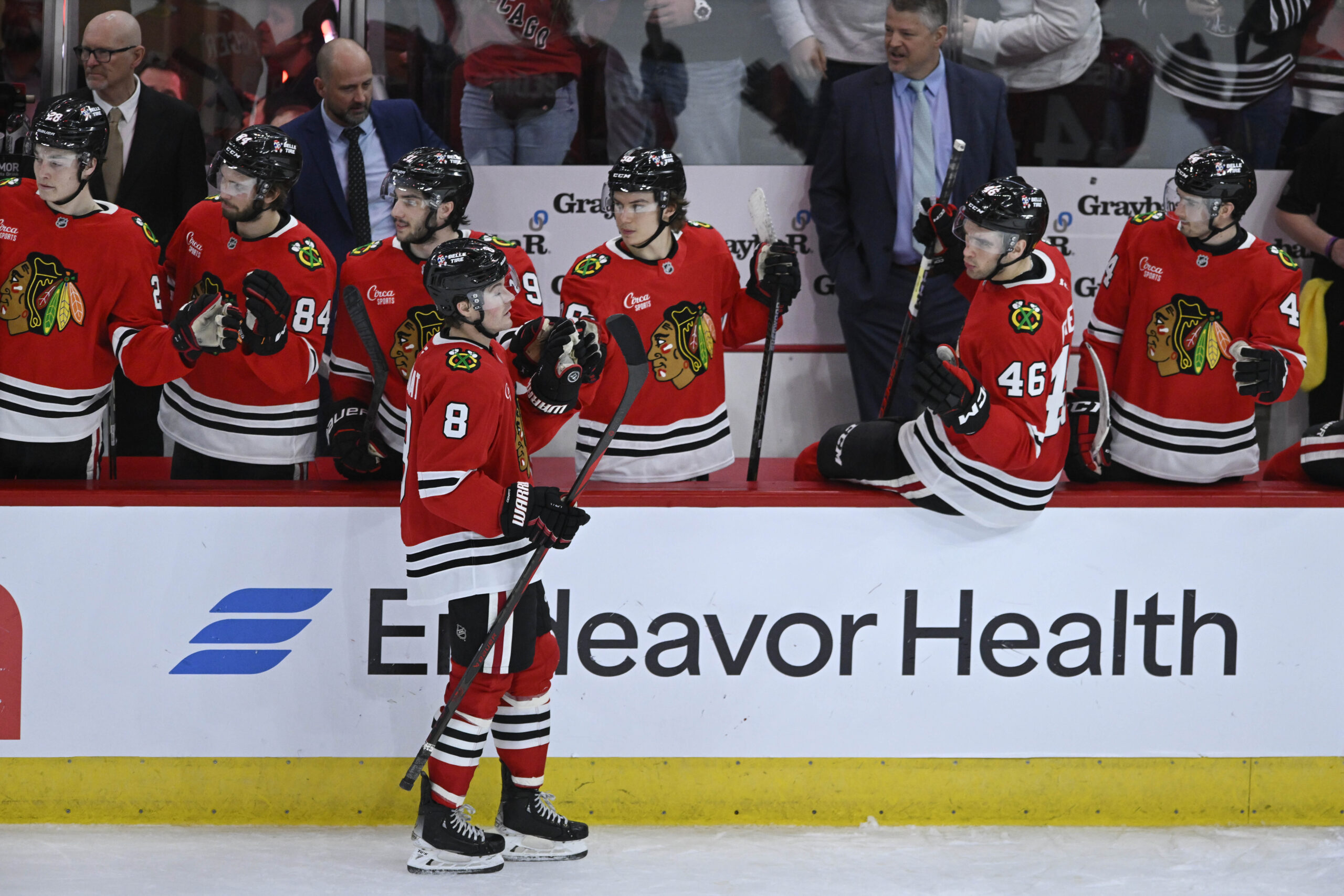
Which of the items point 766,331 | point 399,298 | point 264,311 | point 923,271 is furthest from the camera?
point 766,331

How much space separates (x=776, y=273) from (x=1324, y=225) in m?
2.29

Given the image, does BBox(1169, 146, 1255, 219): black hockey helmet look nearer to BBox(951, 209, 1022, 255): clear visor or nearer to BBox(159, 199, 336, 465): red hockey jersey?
BBox(951, 209, 1022, 255): clear visor

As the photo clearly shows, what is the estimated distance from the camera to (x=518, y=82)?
16.4ft

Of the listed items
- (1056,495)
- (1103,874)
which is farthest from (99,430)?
(1103,874)

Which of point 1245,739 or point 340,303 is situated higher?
point 340,303

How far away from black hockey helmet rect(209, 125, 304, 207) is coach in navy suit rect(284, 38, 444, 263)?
3.51ft

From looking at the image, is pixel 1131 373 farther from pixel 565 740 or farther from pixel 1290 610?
pixel 565 740

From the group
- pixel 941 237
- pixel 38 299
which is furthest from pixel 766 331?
pixel 38 299

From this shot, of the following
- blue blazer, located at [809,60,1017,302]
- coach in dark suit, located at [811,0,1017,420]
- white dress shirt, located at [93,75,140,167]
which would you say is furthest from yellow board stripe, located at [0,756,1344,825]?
white dress shirt, located at [93,75,140,167]

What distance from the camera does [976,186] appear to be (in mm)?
4559

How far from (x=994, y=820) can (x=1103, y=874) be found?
12.6 inches

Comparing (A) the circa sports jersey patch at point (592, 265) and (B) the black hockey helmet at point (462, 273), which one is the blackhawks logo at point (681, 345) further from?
(B) the black hockey helmet at point (462, 273)

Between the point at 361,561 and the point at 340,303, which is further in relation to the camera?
the point at 340,303

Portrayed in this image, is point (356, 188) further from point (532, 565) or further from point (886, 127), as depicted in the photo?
point (532, 565)
